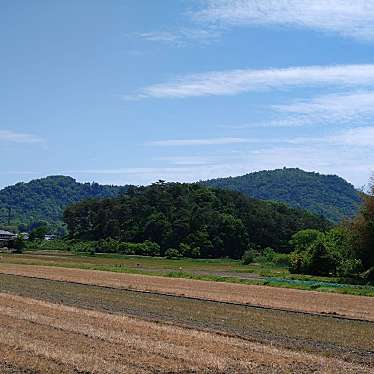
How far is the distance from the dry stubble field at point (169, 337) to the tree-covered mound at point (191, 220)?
353ft

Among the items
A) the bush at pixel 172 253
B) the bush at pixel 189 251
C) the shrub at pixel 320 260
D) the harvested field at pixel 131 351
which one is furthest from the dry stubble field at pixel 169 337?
the bush at pixel 189 251

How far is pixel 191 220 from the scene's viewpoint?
149 meters

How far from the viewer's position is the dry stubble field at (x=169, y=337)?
1648cm

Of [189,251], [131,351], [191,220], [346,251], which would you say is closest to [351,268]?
[346,251]

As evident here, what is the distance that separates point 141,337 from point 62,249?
439ft

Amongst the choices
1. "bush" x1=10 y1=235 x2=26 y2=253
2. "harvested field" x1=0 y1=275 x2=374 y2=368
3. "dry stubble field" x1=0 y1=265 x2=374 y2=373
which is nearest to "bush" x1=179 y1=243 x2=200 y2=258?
"bush" x1=10 y1=235 x2=26 y2=253

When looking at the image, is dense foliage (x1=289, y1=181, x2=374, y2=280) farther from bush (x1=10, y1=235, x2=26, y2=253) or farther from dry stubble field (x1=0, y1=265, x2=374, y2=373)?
bush (x1=10, y1=235, x2=26, y2=253)

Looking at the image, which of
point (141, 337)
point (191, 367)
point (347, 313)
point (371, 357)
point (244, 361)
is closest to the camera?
point (191, 367)

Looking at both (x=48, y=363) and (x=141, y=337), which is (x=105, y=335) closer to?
(x=141, y=337)

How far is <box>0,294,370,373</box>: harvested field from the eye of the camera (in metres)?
16.0

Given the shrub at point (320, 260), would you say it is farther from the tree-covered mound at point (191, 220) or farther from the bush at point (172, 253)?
the tree-covered mound at point (191, 220)

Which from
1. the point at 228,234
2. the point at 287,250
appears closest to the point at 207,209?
the point at 228,234

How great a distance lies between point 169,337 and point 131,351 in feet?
10.4

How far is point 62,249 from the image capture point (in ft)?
496
